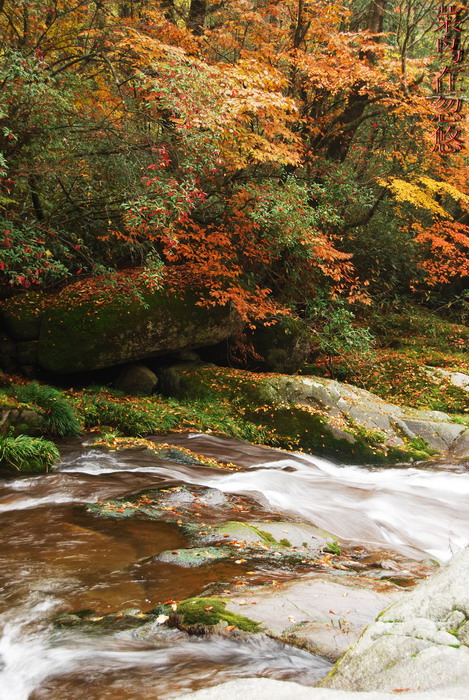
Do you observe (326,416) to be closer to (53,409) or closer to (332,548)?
(53,409)

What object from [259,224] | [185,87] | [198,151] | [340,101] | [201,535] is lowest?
[201,535]

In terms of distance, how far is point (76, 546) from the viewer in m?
3.99

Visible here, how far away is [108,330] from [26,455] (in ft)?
14.3

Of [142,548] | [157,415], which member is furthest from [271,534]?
[157,415]

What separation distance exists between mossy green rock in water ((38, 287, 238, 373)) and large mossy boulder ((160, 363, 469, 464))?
104 cm

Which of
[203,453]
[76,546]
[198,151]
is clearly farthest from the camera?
[203,453]

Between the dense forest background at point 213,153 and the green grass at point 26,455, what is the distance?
2.48 metres

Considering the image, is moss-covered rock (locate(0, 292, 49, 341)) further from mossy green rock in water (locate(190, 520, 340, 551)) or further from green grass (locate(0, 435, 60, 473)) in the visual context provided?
mossy green rock in water (locate(190, 520, 340, 551))

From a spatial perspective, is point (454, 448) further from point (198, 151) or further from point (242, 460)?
point (198, 151)

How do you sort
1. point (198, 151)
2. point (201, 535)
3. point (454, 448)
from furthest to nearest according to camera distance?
1. point (454, 448)
2. point (198, 151)
3. point (201, 535)

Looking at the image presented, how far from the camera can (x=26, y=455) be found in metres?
6.25

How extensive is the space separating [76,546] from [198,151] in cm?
584

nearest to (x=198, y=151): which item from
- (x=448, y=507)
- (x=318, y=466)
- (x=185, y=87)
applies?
(x=185, y=87)

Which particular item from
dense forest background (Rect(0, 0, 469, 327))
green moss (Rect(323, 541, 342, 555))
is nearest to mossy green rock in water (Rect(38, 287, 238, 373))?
dense forest background (Rect(0, 0, 469, 327))
